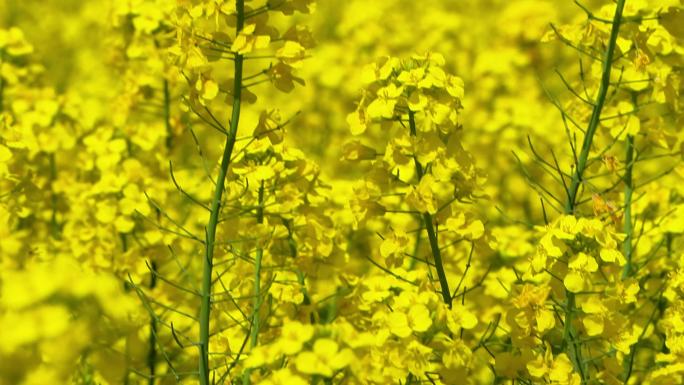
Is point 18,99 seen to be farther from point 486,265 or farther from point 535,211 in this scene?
point 535,211

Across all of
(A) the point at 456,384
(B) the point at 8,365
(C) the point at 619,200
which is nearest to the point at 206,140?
(C) the point at 619,200

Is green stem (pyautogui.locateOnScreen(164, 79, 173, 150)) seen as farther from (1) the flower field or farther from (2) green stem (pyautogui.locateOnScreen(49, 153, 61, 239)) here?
(2) green stem (pyautogui.locateOnScreen(49, 153, 61, 239))

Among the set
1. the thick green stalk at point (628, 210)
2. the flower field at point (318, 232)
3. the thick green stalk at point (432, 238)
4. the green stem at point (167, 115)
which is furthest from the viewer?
the green stem at point (167, 115)

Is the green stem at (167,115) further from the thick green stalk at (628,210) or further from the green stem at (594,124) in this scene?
the green stem at (594,124)

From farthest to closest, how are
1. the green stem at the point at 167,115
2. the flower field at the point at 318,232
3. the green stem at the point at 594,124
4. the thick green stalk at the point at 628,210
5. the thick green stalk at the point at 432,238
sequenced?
the green stem at the point at 167,115, the thick green stalk at the point at 628,210, the green stem at the point at 594,124, the thick green stalk at the point at 432,238, the flower field at the point at 318,232

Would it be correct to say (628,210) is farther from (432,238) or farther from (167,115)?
(167,115)

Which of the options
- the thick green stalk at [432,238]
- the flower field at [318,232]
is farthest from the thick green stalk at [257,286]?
the thick green stalk at [432,238]

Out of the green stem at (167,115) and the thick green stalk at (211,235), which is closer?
the thick green stalk at (211,235)

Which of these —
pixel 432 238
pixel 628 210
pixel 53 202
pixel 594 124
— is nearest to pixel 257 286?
pixel 432 238

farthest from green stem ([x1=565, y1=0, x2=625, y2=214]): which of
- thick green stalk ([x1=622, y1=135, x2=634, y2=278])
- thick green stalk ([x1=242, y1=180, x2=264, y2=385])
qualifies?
thick green stalk ([x1=242, y1=180, x2=264, y2=385])
